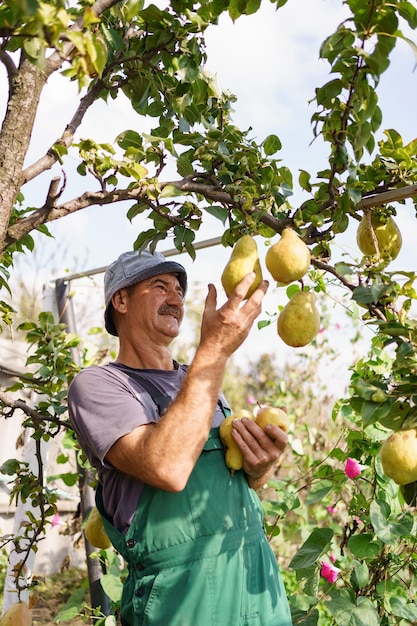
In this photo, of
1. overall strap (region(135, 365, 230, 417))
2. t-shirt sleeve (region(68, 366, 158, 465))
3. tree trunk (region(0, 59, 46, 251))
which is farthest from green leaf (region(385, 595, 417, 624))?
tree trunk (region(0, 59, 46, 251))

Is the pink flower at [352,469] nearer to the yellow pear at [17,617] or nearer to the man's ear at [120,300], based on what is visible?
the man's ear at [120,300]

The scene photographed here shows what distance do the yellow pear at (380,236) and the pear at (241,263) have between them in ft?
0.77

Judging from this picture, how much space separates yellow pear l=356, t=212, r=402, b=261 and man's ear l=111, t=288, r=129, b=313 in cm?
87

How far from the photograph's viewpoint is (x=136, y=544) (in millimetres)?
1663

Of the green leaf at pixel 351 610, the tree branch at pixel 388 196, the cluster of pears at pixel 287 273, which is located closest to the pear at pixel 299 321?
the cluster of pears at pixel 287 273

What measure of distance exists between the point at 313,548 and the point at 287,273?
105 cm

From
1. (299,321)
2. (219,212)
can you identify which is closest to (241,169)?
(219,212)

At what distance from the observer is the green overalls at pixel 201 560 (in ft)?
5.26

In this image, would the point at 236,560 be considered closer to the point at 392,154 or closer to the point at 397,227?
the point at 397,227

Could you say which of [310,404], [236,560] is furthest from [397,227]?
[310,404]

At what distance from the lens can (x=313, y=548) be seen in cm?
209

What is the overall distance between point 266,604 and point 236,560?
129mm

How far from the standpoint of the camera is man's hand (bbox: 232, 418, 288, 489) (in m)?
1.71

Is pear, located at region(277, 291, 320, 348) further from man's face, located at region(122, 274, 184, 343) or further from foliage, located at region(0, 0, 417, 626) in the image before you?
man's face, located at region(122, 274, 184, 343)
